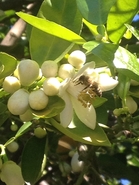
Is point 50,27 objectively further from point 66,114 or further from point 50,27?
point 66,114

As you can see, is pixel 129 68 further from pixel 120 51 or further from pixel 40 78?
pixel 40 78

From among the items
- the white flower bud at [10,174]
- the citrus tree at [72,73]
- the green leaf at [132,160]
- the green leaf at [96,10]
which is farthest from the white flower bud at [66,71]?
the green leaf at [132,160]

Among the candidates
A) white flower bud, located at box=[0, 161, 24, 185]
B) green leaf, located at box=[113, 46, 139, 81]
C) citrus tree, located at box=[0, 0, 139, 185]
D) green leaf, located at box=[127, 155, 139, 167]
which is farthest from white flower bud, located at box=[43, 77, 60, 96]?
green leaf, located at box=[127, 155, 139, 167]

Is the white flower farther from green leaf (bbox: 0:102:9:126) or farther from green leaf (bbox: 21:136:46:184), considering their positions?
green leaf (bbox: 21:136:46:184)

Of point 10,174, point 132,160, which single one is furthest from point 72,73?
point 132,160

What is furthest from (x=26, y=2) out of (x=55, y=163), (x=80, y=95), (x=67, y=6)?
(x=80, y=95)
